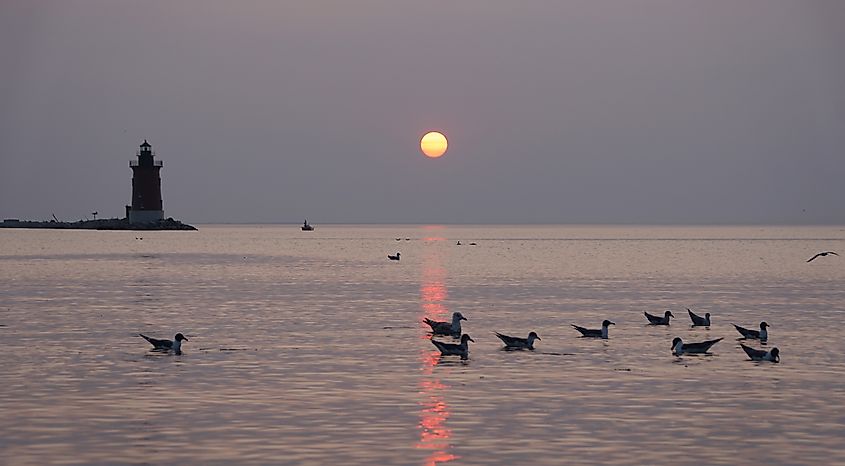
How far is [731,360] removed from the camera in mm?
35344

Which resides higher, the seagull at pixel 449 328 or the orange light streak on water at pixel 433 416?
the seagull at pixel 449 328

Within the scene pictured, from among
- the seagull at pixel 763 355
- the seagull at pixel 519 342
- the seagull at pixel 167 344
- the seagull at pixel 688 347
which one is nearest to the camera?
the seagull at pixel 763 355

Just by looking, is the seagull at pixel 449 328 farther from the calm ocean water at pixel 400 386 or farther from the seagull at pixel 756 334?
the seagull at pixel 756 334

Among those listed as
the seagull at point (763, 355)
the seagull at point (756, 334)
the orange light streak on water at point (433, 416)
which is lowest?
the orange light streak on water at point (433, 416)

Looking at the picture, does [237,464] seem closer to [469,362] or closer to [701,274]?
[469,362]

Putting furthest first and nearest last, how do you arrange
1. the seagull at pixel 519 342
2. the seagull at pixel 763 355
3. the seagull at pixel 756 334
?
the seagull at pixel 756 334 < the seagull at pixel 519 342 < the seagull at pixel 763 355

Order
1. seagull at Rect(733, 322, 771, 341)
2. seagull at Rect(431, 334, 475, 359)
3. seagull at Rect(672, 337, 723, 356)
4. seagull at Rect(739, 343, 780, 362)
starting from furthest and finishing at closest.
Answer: seagull at Rect(733, 322, 771, 341) < seagull at Rect(672, 337, 723, 356) < seagull at Rect(431, 334, 475, 359) < seagull at Rect(739, 343, 780, 362)

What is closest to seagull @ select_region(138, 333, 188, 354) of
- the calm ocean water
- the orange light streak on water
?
the calm ocean water

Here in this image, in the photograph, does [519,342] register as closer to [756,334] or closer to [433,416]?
[756,334]

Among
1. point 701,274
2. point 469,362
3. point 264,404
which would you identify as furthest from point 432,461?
point 701,274

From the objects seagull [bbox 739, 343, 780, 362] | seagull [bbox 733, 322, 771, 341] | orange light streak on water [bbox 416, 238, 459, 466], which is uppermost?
seagull [bbox 733, 322, 771, 341]

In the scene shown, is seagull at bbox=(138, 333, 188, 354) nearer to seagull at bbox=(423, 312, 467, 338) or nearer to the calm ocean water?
the calm ocean water

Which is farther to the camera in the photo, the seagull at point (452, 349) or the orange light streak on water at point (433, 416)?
the seagull at point (452, 349)

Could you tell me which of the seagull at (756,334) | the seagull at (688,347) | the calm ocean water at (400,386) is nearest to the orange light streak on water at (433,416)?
the calm ocean water at (400,386)
